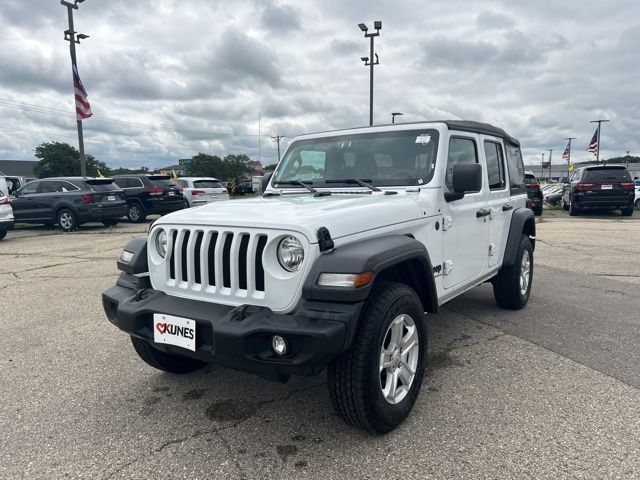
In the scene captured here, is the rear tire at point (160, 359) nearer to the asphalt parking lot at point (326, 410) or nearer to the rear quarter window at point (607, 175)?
the asphalt parking lot at point (326, 410)

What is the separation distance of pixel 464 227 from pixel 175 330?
242cm

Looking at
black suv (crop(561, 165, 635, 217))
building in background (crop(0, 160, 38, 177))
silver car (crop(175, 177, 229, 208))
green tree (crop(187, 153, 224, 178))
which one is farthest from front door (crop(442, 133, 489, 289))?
building in background (crop(0, 160, 38, 177))

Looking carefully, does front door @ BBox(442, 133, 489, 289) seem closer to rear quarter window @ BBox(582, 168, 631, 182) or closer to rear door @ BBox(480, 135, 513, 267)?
rear door @ BBox(480, 135, 513, 267)

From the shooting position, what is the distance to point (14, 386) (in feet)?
11.4

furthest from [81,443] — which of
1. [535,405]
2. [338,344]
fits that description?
[535,405]

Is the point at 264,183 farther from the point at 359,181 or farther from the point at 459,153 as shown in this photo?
the point at 459,153

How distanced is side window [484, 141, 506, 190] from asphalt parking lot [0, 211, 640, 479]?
4.51 feet

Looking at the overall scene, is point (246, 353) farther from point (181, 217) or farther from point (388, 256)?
point (181, 217)

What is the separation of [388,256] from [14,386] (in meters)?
2.89

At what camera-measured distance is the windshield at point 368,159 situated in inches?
145

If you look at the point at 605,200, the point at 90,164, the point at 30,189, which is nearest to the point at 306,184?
the point at 30,189

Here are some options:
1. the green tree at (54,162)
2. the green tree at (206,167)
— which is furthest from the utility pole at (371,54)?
the green tree at (206,167)

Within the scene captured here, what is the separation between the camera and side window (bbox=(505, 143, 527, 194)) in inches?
202

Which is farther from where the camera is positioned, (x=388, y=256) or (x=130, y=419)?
(x=130, y=419)
